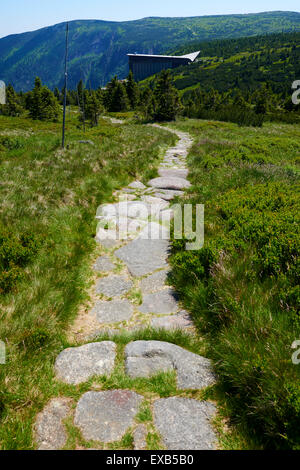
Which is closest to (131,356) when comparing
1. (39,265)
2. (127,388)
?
(127,388)

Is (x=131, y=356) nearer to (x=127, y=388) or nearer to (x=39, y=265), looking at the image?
(x=127, y=388)

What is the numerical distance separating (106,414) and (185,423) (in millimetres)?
706

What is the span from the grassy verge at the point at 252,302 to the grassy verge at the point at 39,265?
1.73 m

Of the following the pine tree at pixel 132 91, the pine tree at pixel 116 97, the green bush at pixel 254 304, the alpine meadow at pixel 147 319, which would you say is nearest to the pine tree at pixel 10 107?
the pine tree at pixel 116 97

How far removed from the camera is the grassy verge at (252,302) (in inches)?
90.4

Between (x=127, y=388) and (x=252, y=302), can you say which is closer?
(x=127, y=388)

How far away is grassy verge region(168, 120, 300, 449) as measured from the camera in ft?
7.53

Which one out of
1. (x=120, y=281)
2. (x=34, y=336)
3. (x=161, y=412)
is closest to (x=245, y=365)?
(x=161, y=412)

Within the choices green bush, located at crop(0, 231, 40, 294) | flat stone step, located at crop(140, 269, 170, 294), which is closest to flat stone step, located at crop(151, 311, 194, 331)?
flat stone step, located at crop(140, 269, 170, 294)

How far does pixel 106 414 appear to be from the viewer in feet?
8.20
